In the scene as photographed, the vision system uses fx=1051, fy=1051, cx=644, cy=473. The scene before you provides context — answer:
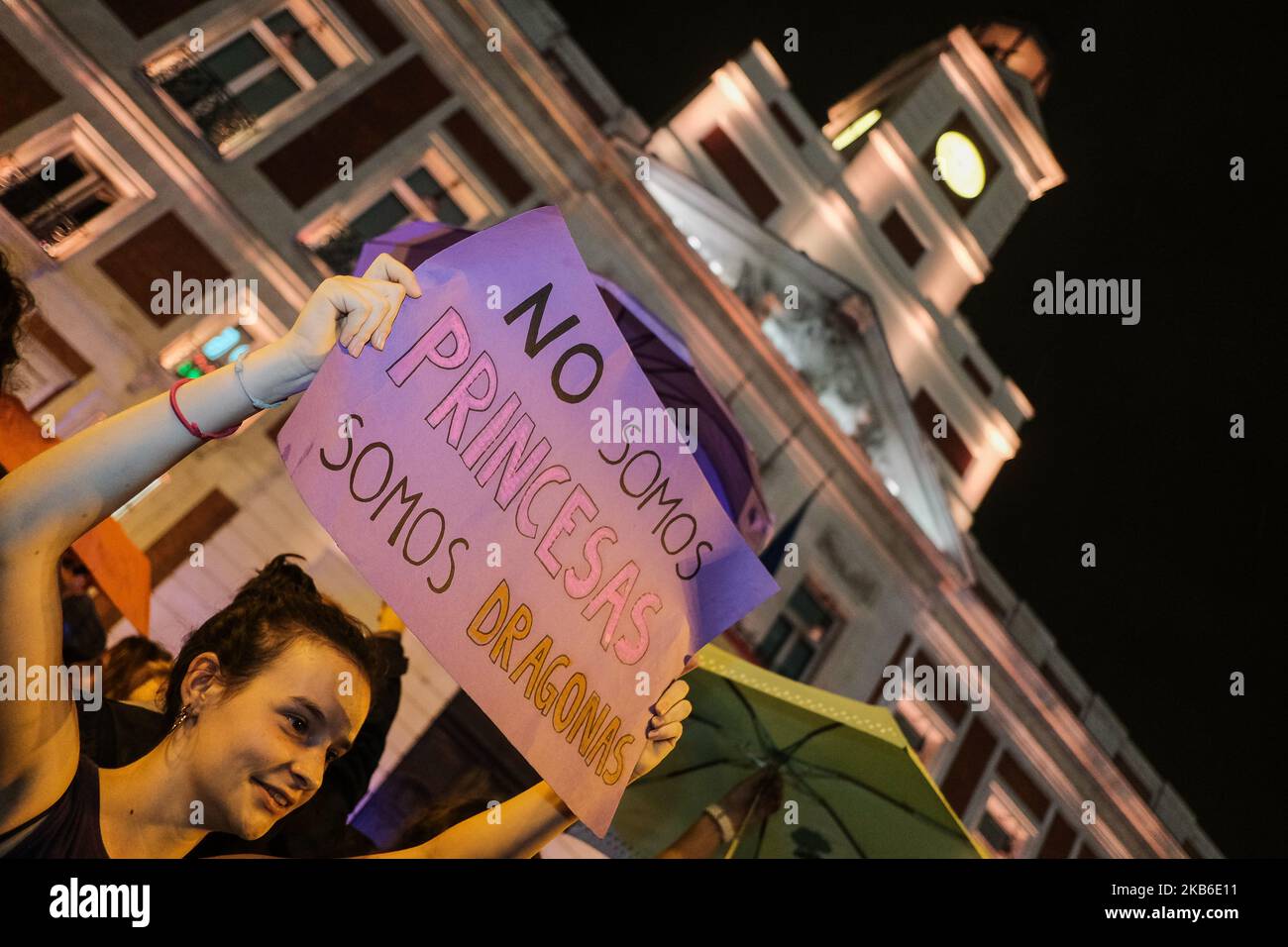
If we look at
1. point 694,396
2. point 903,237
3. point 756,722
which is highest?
point 694,396

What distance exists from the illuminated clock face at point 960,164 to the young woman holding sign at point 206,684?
99.9 ft

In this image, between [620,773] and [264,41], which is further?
[264,41]

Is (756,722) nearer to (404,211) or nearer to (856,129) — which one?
(404,211)

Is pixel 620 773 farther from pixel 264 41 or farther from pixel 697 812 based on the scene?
pixel 264 41

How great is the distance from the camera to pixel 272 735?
3.77 metres

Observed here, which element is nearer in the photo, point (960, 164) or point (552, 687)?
point (552, 687)

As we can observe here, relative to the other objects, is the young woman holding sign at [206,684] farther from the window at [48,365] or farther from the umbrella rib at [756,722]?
the window at [48,365]

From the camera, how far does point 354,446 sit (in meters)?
3.71

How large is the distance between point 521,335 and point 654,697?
5.25ft

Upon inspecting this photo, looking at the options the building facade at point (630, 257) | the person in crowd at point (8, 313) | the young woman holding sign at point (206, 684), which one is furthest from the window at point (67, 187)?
the young woman holding sign at point (206, 684)

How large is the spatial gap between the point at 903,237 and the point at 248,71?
60.8 feet

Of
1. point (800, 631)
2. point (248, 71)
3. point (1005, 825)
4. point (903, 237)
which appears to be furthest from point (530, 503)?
point (903, 237)
